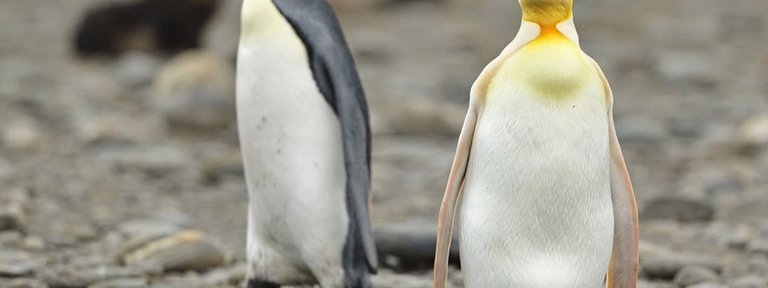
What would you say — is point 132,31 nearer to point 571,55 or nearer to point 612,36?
point 612,36

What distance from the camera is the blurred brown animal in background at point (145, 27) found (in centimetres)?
1145

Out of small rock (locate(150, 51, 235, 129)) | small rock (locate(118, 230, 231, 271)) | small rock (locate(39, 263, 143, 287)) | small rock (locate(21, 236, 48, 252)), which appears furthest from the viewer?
small rock (locate(150, 51, 235, 129))

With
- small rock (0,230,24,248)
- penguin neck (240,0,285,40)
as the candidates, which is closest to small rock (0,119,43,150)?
small rock (0,230,24,248)

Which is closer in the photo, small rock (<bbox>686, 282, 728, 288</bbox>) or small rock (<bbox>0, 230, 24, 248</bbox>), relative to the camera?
small rock (<bbox>686, 282, 728, 288</bbox>)

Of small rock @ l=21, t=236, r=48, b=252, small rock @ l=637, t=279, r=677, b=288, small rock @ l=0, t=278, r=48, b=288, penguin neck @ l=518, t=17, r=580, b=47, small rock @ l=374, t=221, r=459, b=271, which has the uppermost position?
penguin neck @ l=518, t=17, r=580, b=47

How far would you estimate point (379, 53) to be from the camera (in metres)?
11.8

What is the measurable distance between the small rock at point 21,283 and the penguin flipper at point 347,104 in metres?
0.98

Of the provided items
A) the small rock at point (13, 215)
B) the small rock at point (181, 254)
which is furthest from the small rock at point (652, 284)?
the small rock at point (13, 215)

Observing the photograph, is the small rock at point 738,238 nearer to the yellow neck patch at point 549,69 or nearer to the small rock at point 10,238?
the yellow neck patch at point 549,69

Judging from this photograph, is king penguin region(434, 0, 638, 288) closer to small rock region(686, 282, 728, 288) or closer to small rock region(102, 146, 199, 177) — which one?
small rock region(686, 282, 728, 288)

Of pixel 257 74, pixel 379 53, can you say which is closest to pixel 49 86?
pixel 379 53

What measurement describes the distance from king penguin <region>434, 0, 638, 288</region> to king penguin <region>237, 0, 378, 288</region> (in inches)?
27.6

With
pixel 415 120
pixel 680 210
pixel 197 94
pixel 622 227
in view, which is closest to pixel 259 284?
pixel 622 227

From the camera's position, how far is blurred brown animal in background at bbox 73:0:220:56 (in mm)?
11445
